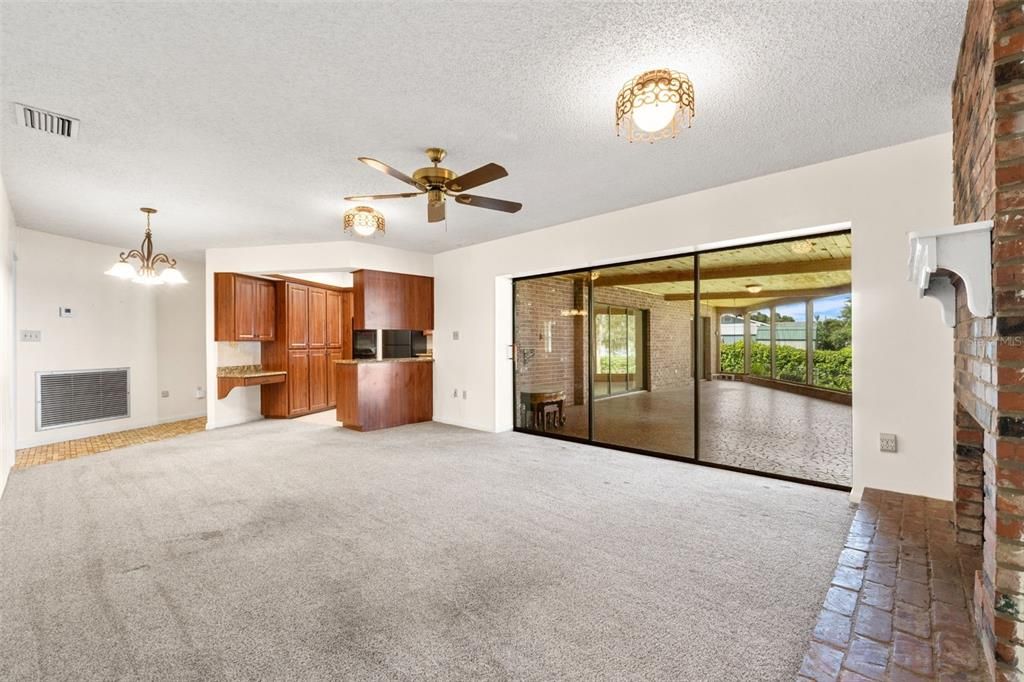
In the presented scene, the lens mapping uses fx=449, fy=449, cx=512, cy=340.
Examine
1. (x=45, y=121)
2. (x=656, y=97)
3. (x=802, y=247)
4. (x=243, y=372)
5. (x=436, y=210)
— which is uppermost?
(x=45, y=121)

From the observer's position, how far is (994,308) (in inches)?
55.7

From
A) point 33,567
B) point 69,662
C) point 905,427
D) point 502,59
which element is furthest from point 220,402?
point 905,427

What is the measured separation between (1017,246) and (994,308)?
19 centimetres

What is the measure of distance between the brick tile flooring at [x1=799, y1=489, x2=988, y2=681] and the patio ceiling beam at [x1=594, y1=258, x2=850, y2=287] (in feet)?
8.22

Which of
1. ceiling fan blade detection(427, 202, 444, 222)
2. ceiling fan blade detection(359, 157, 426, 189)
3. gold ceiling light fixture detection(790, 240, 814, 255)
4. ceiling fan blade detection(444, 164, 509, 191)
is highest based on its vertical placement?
ceiling fan blade detection(444, 164, 509, 191)

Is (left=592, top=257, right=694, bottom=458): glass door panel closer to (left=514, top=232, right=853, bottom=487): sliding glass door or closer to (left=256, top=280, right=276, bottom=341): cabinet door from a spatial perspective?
(left=514, top=232, right=853, bottom=487): sliding glass door

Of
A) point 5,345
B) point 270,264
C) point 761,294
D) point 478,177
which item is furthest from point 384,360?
point 761,294

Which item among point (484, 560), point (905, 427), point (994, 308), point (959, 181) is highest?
Result: point (959, 181)

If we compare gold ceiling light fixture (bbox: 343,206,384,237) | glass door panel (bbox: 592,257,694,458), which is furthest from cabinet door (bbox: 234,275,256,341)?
glass door panel (bbox: 592,257,694,458)

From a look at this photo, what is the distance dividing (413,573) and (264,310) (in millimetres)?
5912

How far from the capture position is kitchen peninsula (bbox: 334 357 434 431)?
612 cm

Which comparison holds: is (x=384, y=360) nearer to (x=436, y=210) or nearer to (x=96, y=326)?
(x=436, y=210)

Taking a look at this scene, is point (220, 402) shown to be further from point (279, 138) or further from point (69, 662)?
point (69, 662)

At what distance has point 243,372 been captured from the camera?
684 centimetres
